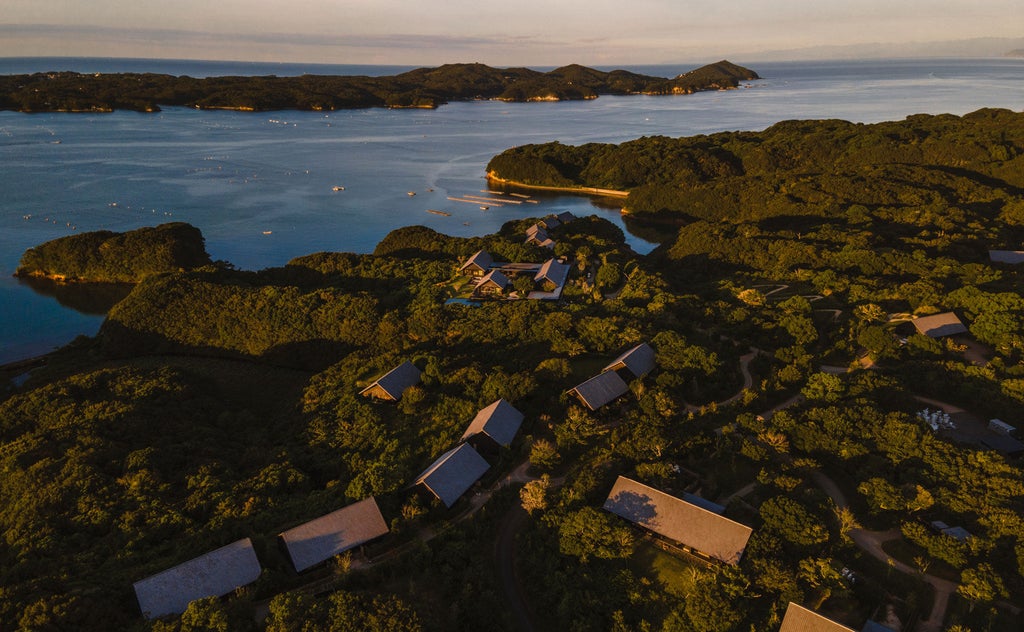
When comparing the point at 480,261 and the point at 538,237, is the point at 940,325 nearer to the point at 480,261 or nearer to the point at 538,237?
the point at 480,261

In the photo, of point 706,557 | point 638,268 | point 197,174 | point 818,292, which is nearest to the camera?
point 706,557

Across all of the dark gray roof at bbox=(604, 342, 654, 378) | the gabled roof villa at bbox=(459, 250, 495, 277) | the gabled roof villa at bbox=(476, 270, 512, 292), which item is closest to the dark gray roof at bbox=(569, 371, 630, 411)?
the dark gray roof at bbox=(604, 342, 654, 378)

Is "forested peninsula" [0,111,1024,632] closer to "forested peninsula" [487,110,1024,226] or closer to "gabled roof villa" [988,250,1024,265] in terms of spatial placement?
"gabled roof villa" [988,250,1024,265]

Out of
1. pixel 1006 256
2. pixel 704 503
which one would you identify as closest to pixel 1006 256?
pixel 1006 256

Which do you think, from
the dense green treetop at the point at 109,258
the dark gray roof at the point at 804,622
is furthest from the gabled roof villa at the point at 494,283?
the dense green treetop at the point at 109,258

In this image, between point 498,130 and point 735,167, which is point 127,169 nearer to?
point 498,130

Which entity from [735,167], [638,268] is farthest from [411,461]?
[735,167]
